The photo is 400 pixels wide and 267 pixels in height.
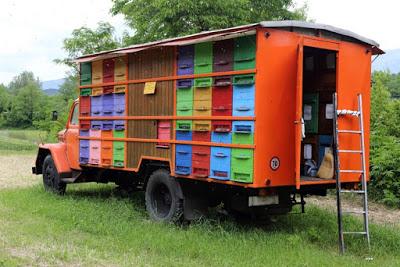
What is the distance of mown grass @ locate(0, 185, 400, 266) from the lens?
623 centimetres

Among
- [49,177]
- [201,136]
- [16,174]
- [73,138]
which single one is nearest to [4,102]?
[16,174]

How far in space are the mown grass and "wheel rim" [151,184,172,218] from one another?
282mm

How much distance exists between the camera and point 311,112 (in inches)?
333

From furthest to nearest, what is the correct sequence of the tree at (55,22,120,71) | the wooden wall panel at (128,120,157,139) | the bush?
the tree at (55,22,120,71)
the bush
the wooden wall panel at (128,120,157,139)

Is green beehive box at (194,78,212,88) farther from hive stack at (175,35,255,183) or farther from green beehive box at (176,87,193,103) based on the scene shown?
green beehive box at (176,87,193,103)

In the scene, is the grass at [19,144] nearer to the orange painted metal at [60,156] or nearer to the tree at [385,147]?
the orange painted metal at [60,156]

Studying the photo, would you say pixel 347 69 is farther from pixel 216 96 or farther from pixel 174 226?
pixel 174 226

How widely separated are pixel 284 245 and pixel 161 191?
2492mm

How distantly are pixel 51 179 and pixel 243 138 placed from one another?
6051mm

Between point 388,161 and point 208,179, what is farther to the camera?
point 388,161

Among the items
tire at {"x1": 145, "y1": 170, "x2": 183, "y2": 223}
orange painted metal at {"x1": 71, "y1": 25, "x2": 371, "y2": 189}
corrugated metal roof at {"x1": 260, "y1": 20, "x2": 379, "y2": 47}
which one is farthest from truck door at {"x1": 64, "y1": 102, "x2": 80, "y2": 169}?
corrugated metal roof at {"x1": 260, "y1": 20, "x2": 379, "y2": 47}

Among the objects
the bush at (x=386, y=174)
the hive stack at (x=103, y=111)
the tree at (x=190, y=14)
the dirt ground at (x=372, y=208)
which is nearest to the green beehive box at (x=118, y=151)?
the hive stack at (x=103, y=111)

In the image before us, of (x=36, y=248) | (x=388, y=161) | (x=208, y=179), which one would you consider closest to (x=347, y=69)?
(x=208, y=179)

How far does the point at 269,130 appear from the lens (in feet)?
22.5
